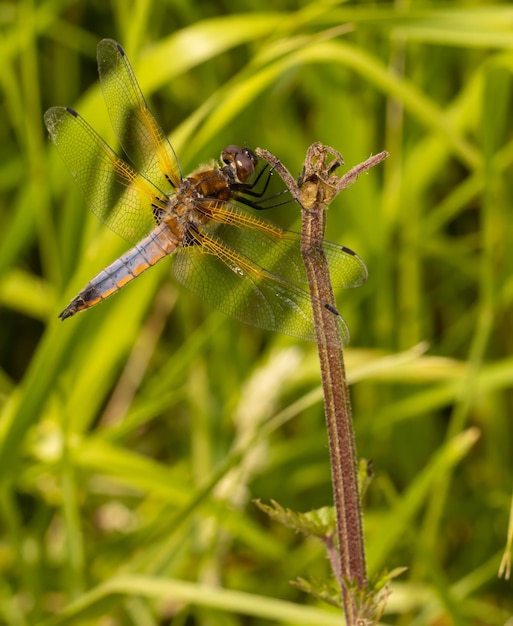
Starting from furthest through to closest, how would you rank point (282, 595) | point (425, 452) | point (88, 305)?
point (425, 452) → point (282, 595) → point (88, 305)

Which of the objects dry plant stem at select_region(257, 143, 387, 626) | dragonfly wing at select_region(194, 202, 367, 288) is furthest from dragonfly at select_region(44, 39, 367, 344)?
dry plant stem at select_region(257, 143, 387, 626)

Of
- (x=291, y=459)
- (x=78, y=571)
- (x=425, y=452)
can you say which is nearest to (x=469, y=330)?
(x=425, y=452)

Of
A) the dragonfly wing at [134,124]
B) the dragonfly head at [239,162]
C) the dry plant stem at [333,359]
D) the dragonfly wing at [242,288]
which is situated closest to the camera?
the dry plant stem at [333,359]

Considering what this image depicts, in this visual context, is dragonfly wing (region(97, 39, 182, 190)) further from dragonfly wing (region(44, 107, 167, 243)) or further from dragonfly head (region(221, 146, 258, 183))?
dragonfly head (region(221, 146, 258, 183))

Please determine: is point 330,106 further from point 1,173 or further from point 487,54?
point 1,173

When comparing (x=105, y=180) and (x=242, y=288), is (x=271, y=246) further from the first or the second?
(x=105, y=180)

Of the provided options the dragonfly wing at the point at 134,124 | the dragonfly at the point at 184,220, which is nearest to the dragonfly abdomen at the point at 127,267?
the dragonfly at the point at 184,220

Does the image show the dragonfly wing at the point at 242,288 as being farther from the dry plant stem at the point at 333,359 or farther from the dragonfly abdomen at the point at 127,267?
the dry plant stem at the point at 333,359
